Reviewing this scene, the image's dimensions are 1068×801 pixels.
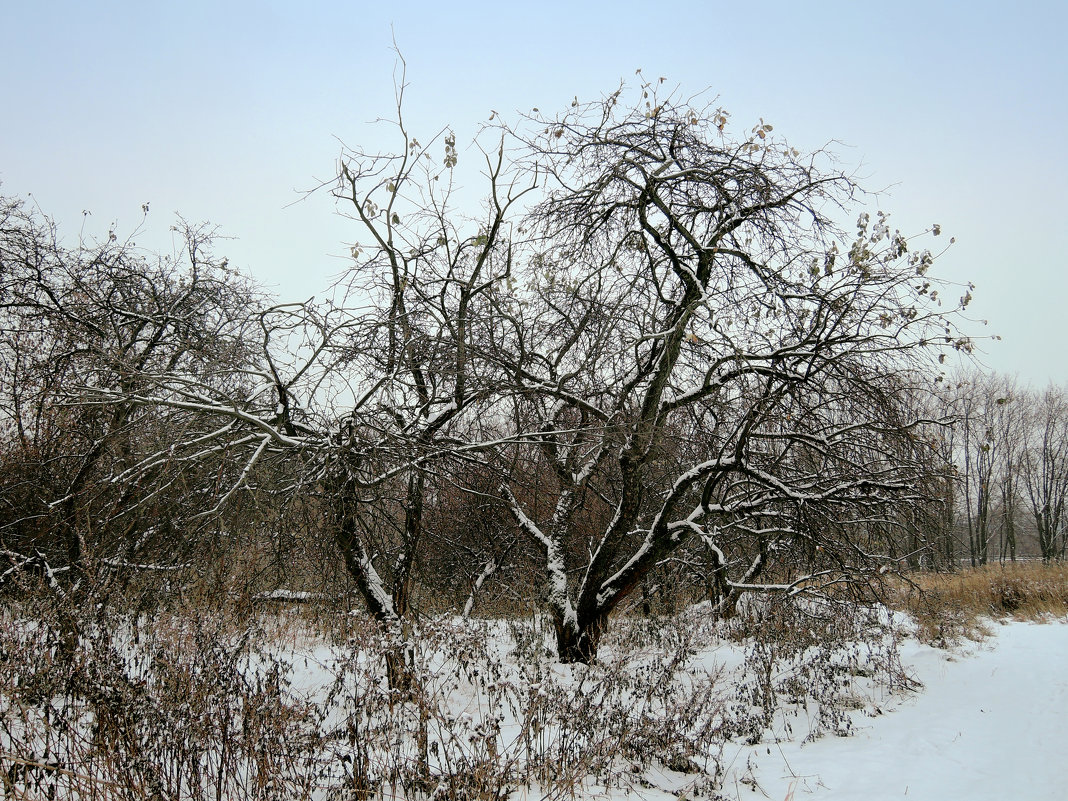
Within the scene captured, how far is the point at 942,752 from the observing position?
511cm

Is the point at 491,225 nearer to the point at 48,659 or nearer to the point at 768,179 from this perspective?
the point at 768,179

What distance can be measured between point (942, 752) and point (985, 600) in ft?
36.1

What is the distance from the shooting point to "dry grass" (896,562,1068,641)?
10398 millimetres

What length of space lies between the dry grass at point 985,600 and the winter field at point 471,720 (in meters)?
2.07

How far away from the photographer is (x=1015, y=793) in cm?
431

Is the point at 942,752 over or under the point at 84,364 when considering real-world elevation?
under

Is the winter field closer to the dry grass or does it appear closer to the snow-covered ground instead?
the snow-covered ground

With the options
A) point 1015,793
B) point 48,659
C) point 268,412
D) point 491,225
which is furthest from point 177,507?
point 1015,793

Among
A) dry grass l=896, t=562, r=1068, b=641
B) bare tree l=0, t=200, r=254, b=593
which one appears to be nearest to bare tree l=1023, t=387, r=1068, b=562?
dry grass l=896, t=562, r=1068, b=641

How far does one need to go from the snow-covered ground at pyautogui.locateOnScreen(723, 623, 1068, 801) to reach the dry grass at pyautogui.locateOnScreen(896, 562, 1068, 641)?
2517mm

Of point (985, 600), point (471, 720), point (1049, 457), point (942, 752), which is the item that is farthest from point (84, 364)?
point (1049, 457)

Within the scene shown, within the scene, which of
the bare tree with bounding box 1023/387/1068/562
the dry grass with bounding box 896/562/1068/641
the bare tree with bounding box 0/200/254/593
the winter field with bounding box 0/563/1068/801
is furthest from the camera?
the bare tree with bounding box 1023/387/1068/562

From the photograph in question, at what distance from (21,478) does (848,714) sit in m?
9.79

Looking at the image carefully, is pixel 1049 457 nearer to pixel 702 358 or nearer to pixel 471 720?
pixel 702 358
